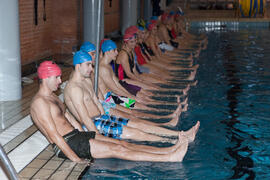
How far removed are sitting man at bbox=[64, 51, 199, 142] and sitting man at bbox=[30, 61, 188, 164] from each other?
0.19 meters

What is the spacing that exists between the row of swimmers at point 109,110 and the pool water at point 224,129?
0.17 metres

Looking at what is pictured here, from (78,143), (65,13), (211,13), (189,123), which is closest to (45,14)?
(65,13)

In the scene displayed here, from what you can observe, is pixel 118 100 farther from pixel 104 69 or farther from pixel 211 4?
pixel 211 4

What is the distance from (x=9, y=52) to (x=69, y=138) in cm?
242

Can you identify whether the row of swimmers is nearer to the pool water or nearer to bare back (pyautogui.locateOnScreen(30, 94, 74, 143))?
bare back (pyautogui.locateOnScreen(30, 94, 74, 143))

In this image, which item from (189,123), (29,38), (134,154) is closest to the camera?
(134,154)

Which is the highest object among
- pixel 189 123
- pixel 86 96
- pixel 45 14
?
pixel 45 14

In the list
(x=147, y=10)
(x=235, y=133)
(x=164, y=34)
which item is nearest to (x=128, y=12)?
(x=164, y=34)

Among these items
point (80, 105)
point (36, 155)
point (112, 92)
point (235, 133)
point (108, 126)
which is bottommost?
point (235, 133)

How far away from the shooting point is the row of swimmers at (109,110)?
4.56m

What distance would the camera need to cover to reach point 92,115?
17.8 ft

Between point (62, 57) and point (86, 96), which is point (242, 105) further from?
point (62, 57)

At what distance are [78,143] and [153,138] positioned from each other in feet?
3.99

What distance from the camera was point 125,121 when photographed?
227 inches
